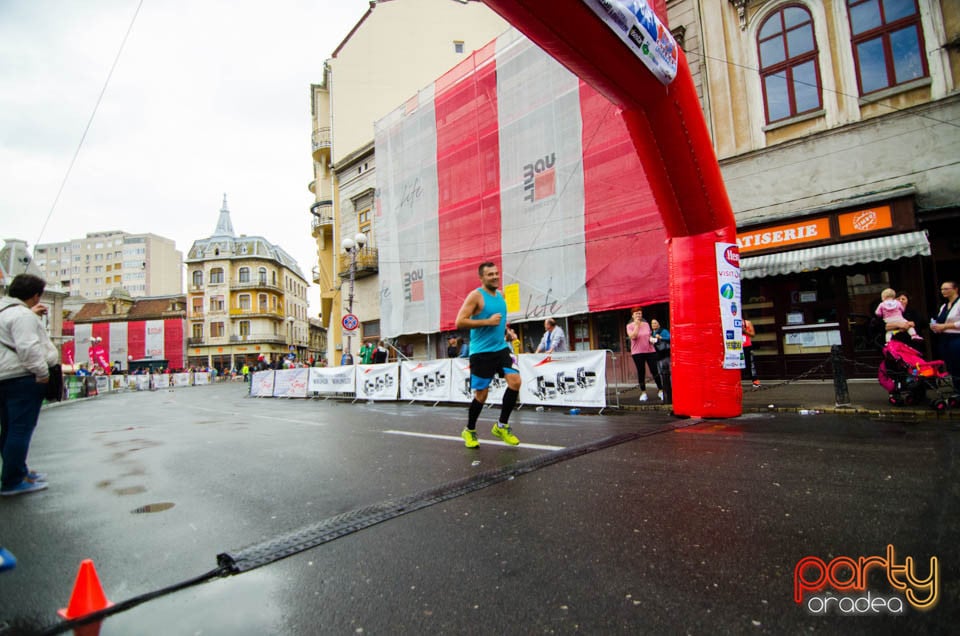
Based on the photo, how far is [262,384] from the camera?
2058cm

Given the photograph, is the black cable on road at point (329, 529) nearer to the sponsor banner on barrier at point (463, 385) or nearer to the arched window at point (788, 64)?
the sponsor banner on barrier at point (463, 385)

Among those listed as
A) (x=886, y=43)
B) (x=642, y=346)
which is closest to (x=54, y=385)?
(x=642, y=346)

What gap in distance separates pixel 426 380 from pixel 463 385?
1.44 metres

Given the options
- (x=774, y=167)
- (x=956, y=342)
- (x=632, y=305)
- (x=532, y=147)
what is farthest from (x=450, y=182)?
(x=956, y=342)

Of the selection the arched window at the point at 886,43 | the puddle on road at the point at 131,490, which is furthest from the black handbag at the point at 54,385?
the arched window at the point at 886,43

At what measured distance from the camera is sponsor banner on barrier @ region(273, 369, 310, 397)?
17734 millimetres

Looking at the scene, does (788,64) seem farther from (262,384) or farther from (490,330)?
(262,384)

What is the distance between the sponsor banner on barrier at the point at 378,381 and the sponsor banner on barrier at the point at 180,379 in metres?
37.4

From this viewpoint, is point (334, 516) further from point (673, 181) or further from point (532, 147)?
point (532, 147)

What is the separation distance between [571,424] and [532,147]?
10926 mm

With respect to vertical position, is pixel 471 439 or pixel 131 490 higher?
pixel 471 439

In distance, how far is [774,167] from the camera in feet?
40.4

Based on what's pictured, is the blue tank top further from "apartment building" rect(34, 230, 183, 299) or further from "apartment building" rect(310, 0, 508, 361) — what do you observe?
"apartment building" rect(34, 230, 183, 299)

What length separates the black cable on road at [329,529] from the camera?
7.00 feet
